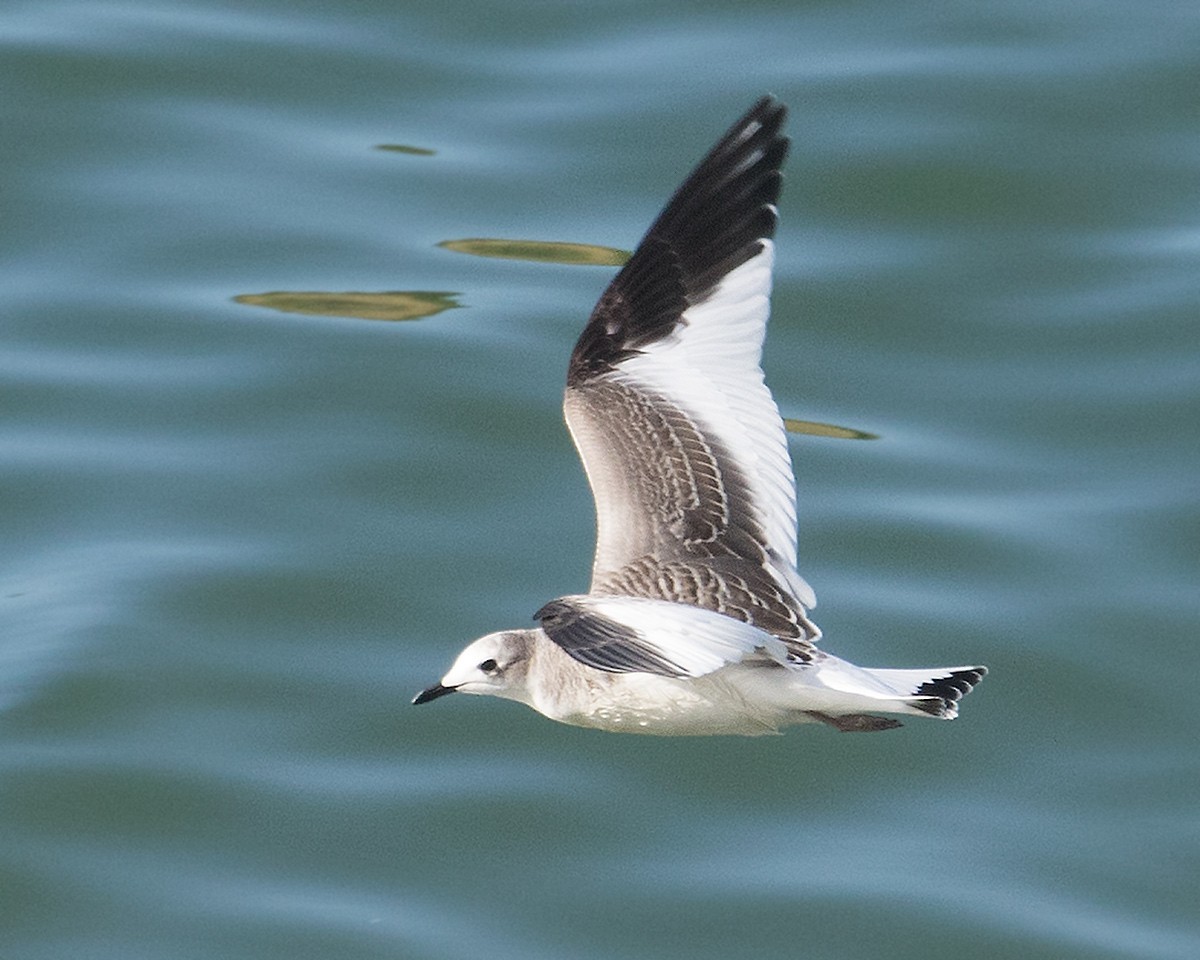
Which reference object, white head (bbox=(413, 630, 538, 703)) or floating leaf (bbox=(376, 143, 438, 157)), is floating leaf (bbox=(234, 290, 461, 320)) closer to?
floating leaf (bbox=(376, 143, 438, 157))

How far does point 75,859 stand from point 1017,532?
3.67m

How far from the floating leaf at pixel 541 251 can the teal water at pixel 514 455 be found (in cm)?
6

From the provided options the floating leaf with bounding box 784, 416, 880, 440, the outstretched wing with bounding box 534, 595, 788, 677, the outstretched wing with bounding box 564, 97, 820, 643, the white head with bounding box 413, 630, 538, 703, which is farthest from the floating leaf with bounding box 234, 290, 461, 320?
the outstretched wing with bounding box 534, 595, 788, 677

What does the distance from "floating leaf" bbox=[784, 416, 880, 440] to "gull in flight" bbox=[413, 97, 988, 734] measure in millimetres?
2021

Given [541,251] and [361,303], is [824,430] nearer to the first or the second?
[541,251]

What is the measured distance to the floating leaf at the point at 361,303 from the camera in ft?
35.2

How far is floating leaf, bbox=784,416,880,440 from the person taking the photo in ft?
32.4

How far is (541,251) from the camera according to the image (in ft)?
36.4

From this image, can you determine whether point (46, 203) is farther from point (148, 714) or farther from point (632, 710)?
point (632, 710)

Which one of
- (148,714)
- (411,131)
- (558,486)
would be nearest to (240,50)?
(411,131)

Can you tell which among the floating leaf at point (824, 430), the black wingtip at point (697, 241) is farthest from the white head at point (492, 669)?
the floating leaf at point (824, 430)

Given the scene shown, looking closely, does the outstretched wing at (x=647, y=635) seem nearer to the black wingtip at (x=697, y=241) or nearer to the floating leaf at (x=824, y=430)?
the black wingtip at (x=697, y=241)

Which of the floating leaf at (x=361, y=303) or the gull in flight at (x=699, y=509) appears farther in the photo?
the floating leaf at (x=361, y=303)

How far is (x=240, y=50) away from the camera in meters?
12.7
